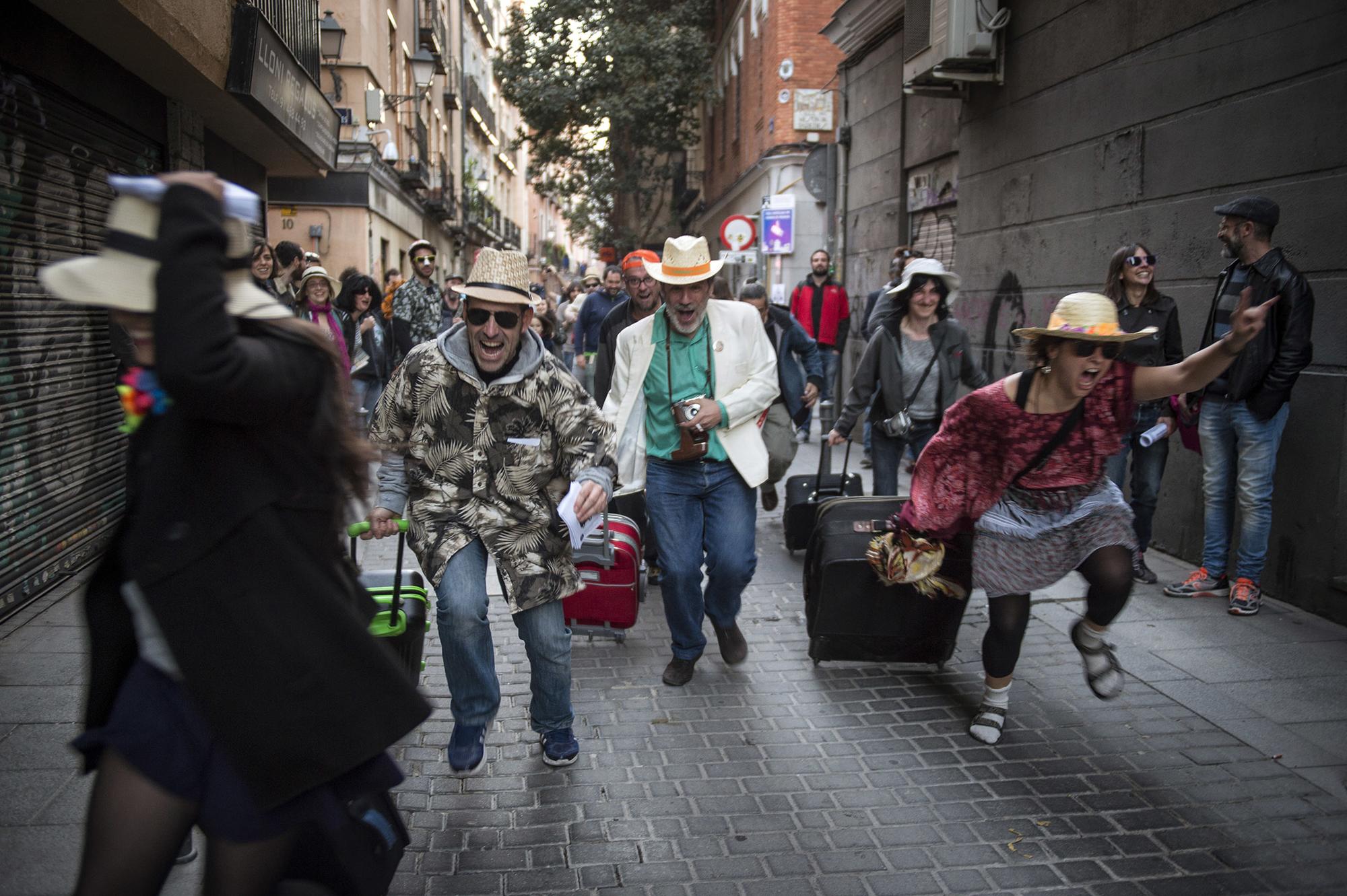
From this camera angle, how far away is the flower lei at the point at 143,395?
2.09 m

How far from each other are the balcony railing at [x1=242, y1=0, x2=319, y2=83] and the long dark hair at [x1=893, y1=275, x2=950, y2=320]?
231 inches

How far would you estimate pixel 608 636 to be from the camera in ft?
18.7

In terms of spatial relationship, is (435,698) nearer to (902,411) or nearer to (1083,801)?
(1083,801)

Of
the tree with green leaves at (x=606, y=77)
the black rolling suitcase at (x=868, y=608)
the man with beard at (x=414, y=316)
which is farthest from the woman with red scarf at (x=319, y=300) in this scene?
the tree with green leaves at (x=606, y=77)

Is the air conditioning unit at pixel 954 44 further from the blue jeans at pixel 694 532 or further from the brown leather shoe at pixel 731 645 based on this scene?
the brown leather shoe at pixel 731 645

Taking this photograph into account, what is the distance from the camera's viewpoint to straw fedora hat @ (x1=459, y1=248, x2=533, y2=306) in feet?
12.6

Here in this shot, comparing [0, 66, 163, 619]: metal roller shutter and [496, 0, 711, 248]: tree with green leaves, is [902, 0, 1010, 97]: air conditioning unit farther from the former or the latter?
[496, 0, 711, 248]: tree with green leaves

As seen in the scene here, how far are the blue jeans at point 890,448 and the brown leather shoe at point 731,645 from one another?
176cm

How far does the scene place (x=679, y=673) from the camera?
5.21m

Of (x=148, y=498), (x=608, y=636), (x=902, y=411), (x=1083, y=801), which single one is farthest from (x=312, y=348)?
(x=902, y=411)

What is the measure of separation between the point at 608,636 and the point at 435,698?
3.33 feet

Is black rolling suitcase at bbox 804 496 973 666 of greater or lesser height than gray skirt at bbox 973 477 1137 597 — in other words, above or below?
below

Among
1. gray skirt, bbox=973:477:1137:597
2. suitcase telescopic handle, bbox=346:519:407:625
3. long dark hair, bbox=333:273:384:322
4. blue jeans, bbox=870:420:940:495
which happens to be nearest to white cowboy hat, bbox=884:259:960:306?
blue jeans, bbox=870:420:940:495

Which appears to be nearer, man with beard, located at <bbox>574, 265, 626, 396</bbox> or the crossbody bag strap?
the crossbody bag strap
